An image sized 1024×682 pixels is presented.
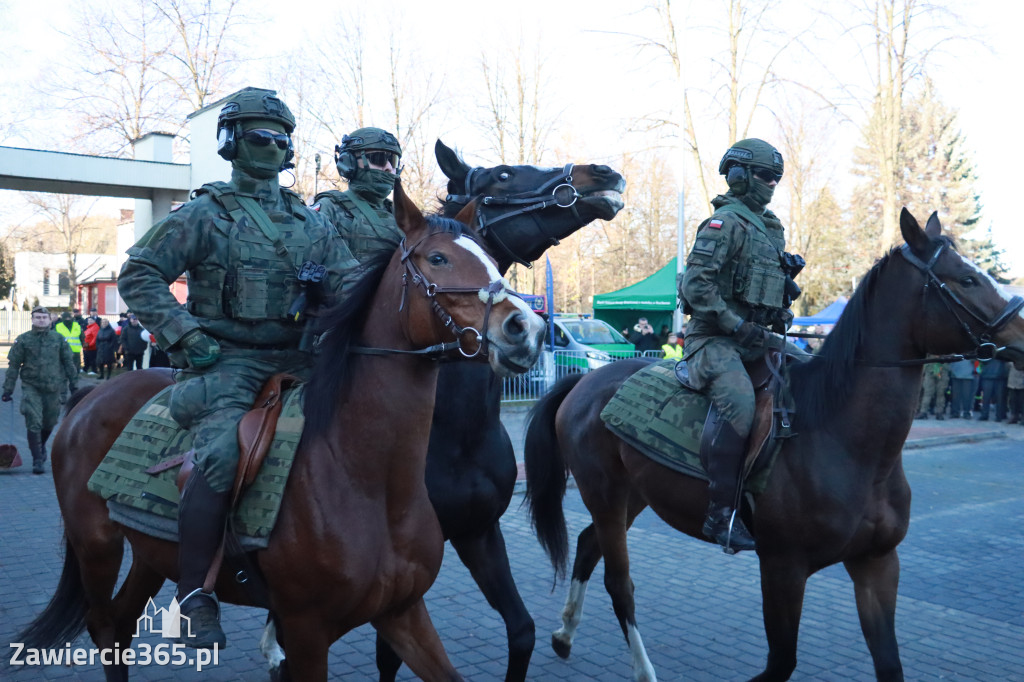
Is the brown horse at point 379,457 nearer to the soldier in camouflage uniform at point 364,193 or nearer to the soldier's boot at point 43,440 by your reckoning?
the soldier in camouflage uniform at point 364,193

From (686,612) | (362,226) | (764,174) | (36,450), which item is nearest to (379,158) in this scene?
(362,226)

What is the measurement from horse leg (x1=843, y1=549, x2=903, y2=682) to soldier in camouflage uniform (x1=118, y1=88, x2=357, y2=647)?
304 centimetres

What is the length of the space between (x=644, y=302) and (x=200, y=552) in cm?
2242

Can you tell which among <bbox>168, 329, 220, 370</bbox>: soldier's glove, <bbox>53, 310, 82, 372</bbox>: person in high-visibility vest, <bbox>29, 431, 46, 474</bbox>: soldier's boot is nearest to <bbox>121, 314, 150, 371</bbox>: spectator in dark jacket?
<bbox>53, 310, 82, 372</bbox>: person in high-visibility vest

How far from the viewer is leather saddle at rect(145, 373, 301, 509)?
318cm

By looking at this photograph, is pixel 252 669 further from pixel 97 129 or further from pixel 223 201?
pixel 97 129

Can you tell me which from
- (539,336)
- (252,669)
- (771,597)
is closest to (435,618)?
(252,669)

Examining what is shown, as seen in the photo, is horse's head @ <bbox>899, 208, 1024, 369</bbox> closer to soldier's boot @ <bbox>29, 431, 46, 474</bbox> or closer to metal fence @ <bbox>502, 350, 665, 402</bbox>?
soldier's boot @ <bbox>29, 431, 46, 474</bbox>

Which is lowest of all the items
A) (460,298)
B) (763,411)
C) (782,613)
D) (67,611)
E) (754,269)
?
(67,611)

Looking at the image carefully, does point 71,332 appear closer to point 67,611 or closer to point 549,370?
point 549,370

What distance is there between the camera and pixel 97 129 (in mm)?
33000

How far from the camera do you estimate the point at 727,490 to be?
441cm

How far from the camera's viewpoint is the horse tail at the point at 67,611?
4387 mm

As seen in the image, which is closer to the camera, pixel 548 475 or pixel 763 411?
pixel 763 411
